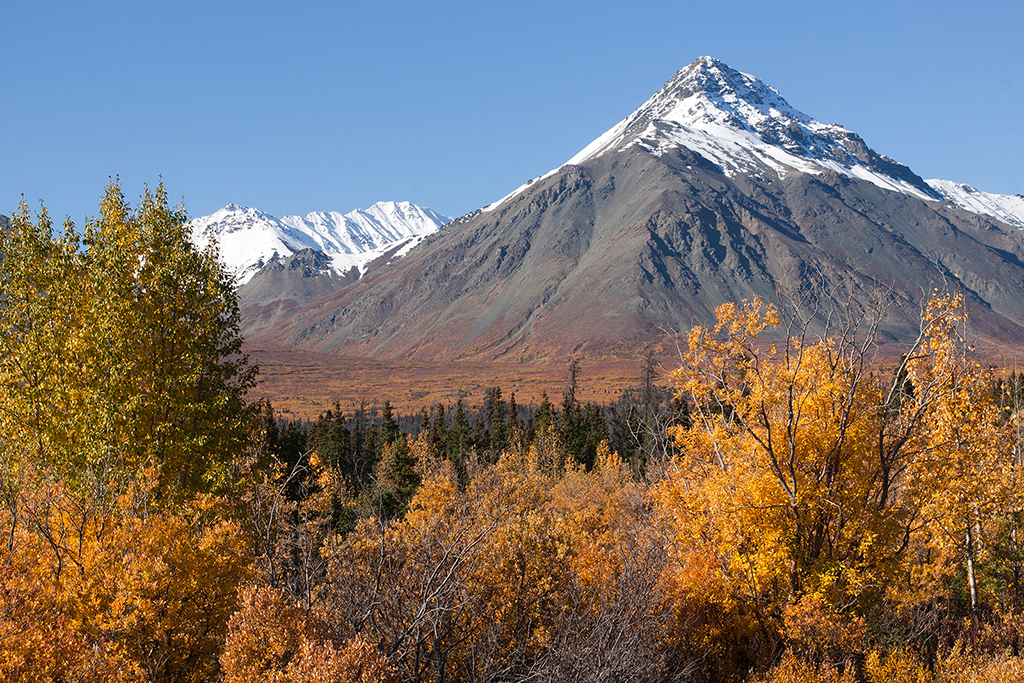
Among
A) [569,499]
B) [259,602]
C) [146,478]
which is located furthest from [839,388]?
[569,499]

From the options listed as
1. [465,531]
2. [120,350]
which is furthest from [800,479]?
[120,350]

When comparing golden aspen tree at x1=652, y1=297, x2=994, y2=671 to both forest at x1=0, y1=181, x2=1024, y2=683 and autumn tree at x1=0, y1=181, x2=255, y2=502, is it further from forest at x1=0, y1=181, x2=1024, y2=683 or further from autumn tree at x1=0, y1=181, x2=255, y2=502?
autumn tree at x1=0, y1=181, x2=255, y2=502

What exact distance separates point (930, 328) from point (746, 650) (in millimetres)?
10306

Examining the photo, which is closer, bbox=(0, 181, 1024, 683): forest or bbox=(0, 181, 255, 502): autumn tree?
bbox=(0, 181, 1024, 683): forest

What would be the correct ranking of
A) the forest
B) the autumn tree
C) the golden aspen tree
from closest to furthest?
the forest
the golden aspen tree
the autumn tree

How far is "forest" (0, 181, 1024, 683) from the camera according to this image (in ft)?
44.9

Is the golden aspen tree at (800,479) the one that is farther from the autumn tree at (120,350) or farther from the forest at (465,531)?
the autumn tree at (120,350)

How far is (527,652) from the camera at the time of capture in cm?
1712

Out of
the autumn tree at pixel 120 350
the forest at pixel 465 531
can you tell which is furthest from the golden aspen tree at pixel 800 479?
the autumn tree at pixel 120 350

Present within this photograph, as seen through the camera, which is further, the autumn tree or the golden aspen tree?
the autumn tree

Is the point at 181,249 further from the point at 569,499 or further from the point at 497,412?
the point at 497,412

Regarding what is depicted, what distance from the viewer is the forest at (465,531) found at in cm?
1368

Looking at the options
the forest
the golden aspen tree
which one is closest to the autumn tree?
the forest

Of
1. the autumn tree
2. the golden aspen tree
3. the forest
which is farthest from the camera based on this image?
the autumn tree
